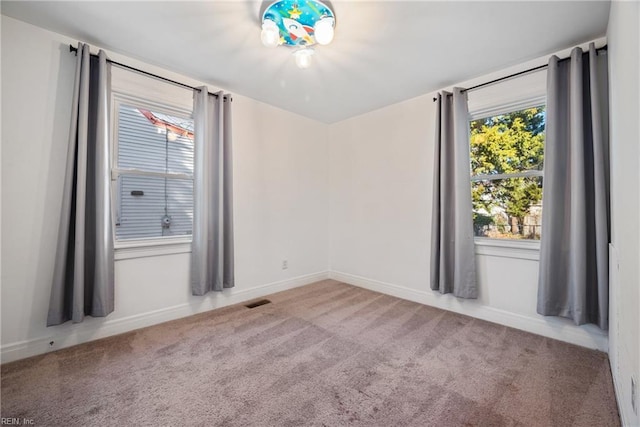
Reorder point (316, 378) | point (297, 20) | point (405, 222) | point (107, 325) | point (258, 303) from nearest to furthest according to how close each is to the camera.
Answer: point (316, 378) → point (297, 20) → point (107, 325) → point (258, 303) → point (405, 222)

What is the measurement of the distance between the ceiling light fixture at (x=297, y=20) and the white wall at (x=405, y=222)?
1746 millimetres

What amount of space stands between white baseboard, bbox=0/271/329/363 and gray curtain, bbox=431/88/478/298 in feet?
7.10

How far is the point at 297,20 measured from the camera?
6.13 ft

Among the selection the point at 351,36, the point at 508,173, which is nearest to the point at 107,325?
the point at 351,36

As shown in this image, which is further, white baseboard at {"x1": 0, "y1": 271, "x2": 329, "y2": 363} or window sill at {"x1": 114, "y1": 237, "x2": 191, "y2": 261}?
window sill at {"x1": 114, "y1": 237, "x2": 191, "y2": 261}

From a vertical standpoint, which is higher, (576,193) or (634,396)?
(576,193)

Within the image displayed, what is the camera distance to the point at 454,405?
1.48m

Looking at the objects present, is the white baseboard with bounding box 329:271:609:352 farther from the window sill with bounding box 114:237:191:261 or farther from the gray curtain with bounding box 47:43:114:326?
the gray curtain with bounding box 47:43:114:326

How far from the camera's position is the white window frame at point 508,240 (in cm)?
237

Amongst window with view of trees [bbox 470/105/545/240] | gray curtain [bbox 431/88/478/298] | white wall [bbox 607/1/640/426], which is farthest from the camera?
gray curtain [bbox 431/88/478/298]

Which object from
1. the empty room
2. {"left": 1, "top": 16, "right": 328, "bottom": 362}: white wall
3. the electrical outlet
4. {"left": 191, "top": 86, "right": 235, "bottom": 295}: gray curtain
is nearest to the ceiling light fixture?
the empty room

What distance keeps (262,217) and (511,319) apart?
2.87 meters

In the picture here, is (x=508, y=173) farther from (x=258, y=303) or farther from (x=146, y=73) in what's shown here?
(x=146, y=73)

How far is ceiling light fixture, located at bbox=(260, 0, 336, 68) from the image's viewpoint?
1731 millimetres
